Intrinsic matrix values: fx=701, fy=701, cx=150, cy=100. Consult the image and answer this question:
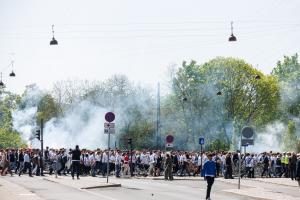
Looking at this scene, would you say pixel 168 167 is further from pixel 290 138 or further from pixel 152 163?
pixel 290 138

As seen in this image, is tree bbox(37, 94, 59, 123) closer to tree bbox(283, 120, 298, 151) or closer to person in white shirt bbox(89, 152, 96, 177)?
tree bbox(283, 120, 298, 151)

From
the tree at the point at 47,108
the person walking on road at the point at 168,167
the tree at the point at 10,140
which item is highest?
the tree at the point at 47,108

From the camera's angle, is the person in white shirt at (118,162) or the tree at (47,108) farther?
the tree at (47,108)

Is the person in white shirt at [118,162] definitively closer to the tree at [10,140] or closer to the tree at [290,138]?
the tree at [290,138]

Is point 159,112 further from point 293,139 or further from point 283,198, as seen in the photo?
point 283,198

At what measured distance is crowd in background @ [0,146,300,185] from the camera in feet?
146

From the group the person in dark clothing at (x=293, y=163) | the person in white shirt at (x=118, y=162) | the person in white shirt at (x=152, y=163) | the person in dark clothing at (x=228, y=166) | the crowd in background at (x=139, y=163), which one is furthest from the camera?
the person in white shirt at (x=152, y=163)

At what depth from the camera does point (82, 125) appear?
88.2 metres

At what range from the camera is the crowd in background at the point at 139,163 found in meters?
44.5

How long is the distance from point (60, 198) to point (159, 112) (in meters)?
62.6

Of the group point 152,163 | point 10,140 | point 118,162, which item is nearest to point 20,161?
point 118,162

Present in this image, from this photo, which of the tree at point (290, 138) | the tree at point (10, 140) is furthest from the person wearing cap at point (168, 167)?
the tree at point (10, 140)

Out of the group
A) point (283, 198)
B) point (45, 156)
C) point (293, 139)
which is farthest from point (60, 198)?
point (293, 139)

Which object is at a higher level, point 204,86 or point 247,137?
point 204,86
